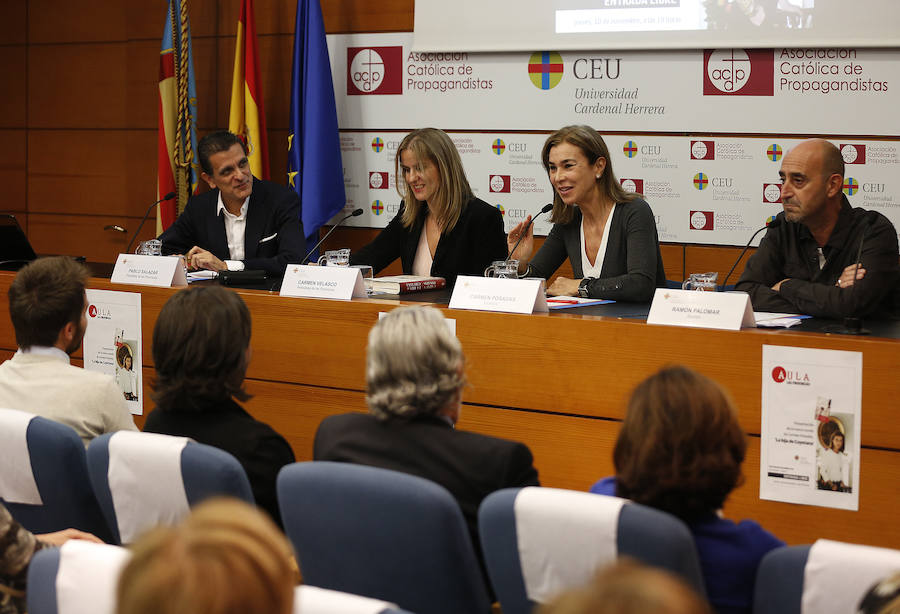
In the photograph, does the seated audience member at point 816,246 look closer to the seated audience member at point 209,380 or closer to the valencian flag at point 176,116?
the seated audience member at point 209,380

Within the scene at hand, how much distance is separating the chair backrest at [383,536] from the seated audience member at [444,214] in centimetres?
223

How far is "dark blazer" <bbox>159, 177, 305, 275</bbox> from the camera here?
4.23 metres

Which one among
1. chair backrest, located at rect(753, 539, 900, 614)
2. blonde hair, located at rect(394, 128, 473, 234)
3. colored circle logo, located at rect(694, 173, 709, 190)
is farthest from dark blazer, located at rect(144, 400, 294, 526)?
colored circle logo, located at rect(694, 173, 709, 190)

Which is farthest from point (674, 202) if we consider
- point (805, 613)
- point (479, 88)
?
point (805, 613)

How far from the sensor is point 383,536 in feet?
5.45

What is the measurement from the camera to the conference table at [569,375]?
7.64 feet

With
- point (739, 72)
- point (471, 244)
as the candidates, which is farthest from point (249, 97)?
point (739, 72)

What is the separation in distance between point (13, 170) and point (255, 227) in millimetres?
3553

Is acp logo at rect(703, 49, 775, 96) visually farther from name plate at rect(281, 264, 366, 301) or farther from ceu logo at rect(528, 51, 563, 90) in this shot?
name plate at rect(281, 264, 366, 301)

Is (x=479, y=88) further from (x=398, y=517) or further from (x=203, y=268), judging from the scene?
(x=398, y=517)

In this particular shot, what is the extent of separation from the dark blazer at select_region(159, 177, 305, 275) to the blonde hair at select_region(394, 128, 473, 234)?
53cm

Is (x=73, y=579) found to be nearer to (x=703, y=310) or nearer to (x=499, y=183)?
(x=703, y=310)

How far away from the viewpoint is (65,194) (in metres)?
6.74

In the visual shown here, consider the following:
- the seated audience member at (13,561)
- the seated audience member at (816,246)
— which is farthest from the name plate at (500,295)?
the seated audience member at (13,561)
